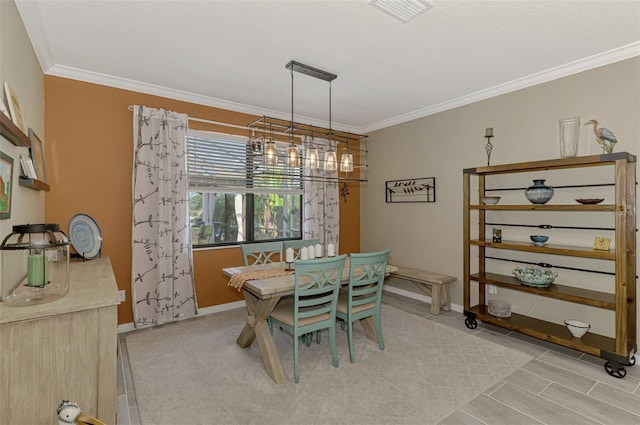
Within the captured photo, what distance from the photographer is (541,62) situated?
2914 mm

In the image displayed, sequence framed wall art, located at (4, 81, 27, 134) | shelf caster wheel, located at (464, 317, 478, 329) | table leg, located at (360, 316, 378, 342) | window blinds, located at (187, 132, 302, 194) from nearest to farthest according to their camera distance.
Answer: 1. framed wall art, located at (4, 81, 27, 134)
2. table leg, located at (360, 316, 378, 342)
3. shelf caster wheel, located at (464, 317, 478, 329)
4. window blinds, located at (187, 132, 302, 194)

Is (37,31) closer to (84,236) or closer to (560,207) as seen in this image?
(84,236)

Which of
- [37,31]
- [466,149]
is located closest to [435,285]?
[466,149]

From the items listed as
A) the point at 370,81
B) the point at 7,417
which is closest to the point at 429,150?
the point at 370,81

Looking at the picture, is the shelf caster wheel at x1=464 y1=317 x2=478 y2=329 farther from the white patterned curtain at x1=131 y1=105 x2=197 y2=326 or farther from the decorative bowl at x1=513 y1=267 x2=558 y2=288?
the white patterned curtain at x1=131 y1=105 x2=197 y2=326

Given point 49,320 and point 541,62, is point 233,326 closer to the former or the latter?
point 49,320

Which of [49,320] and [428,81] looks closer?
[49,320]

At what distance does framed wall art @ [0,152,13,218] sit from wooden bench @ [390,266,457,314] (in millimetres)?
3559

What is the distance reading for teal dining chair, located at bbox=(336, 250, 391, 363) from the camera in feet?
8.79

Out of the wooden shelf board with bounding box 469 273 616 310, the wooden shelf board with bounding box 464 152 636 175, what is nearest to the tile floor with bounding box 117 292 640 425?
the wooden shelf board with bounding box 469 273 616 310

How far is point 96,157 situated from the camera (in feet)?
10.6

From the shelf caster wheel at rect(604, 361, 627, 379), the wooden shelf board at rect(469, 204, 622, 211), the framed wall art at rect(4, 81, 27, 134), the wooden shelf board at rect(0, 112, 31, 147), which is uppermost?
the framed wall art at rect(4, 81, 27, 134)

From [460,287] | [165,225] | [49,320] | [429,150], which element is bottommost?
[460,287]

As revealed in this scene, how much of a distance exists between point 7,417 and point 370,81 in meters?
3.51
